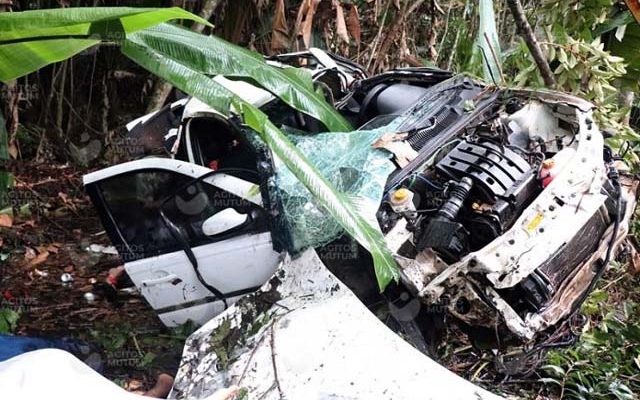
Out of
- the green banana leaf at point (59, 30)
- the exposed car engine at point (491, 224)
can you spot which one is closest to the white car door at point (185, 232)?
the exposed car engine at point (491, 224)

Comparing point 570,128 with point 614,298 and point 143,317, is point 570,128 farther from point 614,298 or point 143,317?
point 143,317

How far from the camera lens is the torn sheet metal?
2.57m

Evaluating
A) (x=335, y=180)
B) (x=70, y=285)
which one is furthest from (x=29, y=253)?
(x=335, y=180)

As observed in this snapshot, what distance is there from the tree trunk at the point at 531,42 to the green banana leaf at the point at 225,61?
2108 millimetres

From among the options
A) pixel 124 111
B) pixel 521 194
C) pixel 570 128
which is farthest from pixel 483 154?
pixel 124 111

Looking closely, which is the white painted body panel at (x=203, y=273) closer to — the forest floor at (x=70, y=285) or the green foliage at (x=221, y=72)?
the forest floor at (x=70, y=285)

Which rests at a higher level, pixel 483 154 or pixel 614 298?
pixel 483 154

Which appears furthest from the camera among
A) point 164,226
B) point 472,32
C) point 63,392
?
point 472,32

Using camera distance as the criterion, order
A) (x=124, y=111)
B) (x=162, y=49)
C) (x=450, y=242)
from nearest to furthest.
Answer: (x=162, y=49), (x=450, y=242), (x=124, y=111)

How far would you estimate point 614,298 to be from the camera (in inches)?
181

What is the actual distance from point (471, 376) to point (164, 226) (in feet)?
6.07

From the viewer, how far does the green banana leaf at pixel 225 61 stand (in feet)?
7.77

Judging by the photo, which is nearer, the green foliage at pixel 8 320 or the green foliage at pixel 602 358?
the green foliage at pixel 602 358

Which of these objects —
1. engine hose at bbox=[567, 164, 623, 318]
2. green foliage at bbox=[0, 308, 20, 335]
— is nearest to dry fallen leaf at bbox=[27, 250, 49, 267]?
green foliage at bbox=[0, 308, 20, 335]
